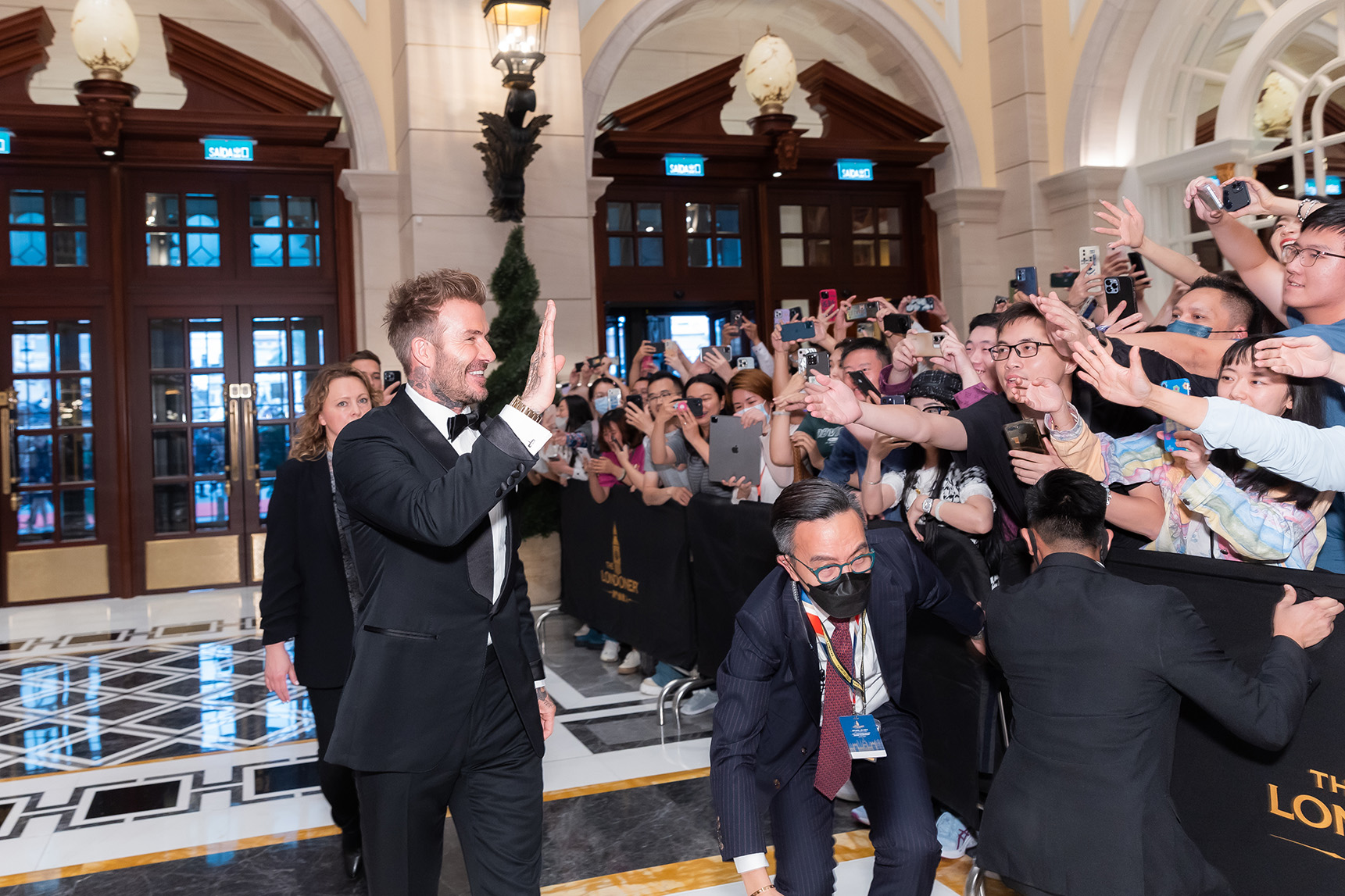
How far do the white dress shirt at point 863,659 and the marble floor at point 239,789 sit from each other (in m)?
0.92

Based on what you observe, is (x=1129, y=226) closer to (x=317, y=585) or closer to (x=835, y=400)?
(x=835, y=400)

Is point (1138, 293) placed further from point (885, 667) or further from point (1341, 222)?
point (885, 667)

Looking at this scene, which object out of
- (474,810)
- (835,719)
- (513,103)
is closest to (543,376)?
(474,810)

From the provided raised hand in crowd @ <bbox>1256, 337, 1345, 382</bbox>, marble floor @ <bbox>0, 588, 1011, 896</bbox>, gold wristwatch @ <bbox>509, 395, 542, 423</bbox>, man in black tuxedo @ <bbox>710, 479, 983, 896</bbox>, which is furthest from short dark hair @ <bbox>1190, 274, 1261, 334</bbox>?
gold wristwatch @ <bbox>509, 395, 542, 423</bbox>

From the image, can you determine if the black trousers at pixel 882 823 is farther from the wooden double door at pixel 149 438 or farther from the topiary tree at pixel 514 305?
the wooden double door at pixel 149 438

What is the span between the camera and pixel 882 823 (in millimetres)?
2604

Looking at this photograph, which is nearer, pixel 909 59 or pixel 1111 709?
pixel 1111 709

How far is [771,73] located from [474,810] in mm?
8068

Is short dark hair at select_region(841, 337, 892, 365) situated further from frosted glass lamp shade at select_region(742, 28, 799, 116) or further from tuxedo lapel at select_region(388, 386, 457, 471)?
frosted glass lamp shade at select_region(742, 28, 799, 116)

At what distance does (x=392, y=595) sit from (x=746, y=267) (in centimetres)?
819

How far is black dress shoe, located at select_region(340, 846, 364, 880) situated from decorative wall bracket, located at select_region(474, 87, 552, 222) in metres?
5.29

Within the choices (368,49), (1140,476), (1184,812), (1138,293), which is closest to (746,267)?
→ (368,49)

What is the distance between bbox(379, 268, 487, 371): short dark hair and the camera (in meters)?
2.33

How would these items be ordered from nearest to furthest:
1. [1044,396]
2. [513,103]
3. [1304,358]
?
[1304,358]
[1044,396]
[513,103]
